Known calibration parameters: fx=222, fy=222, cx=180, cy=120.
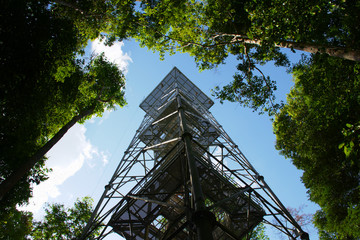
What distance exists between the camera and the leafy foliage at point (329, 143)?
775 cm

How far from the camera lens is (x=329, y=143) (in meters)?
9.73

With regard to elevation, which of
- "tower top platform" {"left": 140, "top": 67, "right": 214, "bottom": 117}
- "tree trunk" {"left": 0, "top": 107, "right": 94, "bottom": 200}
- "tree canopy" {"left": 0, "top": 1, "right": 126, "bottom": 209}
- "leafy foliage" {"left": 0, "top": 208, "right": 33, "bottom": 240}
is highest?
"tower top platform" {"left": 140, "top": 67, "right": 214, "bottom": 117}

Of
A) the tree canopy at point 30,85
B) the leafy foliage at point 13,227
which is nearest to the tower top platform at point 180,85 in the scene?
the tree canopy at point 30,85

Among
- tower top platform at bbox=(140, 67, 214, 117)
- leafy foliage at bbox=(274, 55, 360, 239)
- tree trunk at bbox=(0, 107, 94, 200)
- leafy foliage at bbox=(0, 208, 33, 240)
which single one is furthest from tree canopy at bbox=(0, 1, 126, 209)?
leafy foliage at bbox=(274, 55, 360, 239)

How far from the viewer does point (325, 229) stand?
9.69 metres

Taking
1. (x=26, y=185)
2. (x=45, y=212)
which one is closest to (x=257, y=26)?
(x=26, y=185)

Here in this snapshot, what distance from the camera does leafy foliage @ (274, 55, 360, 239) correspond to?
775 centimetres

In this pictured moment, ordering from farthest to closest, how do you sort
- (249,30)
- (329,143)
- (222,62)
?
(222,62) < (329,143) < (249,30)

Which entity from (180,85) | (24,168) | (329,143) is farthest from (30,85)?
(180,85)

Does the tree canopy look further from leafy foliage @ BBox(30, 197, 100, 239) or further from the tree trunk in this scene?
leafy foliage @ BBox(30, 197, 100, 239)

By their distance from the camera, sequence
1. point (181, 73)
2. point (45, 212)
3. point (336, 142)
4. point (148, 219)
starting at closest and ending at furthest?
point (148, 219) < point (336, 142) < point (45, 212) < point (181, 73)

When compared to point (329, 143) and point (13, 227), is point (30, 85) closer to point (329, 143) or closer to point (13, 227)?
point (13, 227)

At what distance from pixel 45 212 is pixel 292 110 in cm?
1661

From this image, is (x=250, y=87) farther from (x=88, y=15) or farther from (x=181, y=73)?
(x=181, y=73)
